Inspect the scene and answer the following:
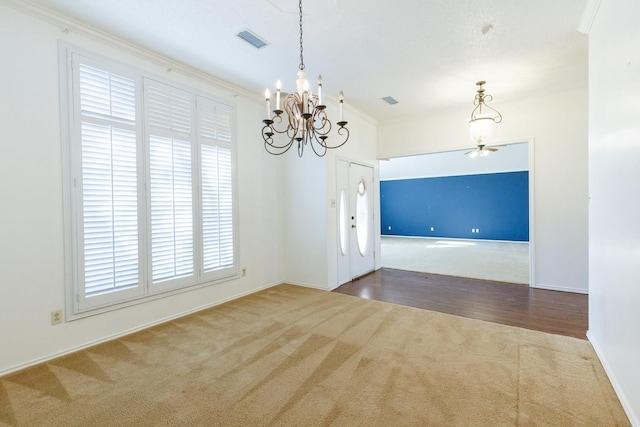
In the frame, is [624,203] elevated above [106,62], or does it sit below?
below

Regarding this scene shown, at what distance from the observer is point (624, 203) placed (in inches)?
72.1

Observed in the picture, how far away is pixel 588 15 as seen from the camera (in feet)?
8.20

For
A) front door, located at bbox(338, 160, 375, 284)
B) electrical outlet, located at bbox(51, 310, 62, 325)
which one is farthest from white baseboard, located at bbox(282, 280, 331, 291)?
electrical outlet, located at bbox(51, 310, 62, 325)

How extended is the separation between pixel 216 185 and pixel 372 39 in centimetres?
260

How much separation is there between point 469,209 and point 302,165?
25.8ft

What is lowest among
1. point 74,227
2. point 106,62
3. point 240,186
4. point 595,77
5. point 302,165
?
point 74,227

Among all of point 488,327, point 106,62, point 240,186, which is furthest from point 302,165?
point 488,327

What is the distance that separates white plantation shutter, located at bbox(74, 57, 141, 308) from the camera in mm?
2686

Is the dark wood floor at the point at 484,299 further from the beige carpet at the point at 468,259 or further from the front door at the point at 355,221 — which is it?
the beige carpet at the point at 468,259

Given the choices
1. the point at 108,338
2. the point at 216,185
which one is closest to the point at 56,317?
the point at 108,338

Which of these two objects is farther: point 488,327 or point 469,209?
point 469,209

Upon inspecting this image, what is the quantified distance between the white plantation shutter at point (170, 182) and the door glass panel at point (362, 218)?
289cm

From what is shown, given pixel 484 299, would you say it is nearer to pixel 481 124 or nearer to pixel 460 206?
pixel 481 124

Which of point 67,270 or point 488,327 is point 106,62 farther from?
point 488,327
